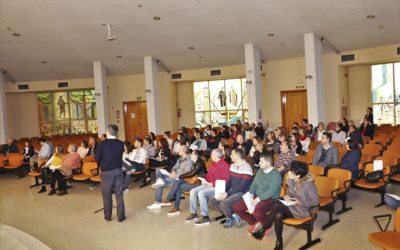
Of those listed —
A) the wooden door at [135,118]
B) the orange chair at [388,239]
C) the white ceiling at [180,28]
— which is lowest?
the orange chair at [388,239]

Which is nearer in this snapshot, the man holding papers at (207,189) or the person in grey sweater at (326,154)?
the man holding papers at (207,189)

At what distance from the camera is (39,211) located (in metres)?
7.91

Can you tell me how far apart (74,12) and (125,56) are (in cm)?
469

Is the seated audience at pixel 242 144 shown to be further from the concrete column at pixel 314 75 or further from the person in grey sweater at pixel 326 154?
the concrete column at pixel 314 75

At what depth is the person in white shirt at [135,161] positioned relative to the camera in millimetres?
9133

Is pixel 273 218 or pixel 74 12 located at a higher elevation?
pixel 74 12

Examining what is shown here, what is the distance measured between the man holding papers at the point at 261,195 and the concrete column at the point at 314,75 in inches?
315

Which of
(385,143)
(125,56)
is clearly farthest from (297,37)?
(125,56)

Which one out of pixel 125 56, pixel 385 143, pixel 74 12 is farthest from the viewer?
pixel 125 56

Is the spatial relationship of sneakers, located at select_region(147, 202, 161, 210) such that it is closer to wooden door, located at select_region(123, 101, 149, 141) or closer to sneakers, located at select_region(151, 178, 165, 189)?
sneakers, located at select_region(151, 178, 165, 189)

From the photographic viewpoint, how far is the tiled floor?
214 inches

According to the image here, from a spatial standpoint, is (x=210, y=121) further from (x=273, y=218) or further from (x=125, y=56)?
(x=273, y=218)

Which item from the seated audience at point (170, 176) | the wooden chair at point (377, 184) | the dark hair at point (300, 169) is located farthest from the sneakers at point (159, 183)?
the wooden chair at point (377, 184)

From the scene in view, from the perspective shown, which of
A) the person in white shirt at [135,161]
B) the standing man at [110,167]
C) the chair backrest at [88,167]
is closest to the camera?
the standing man at [110,167]
